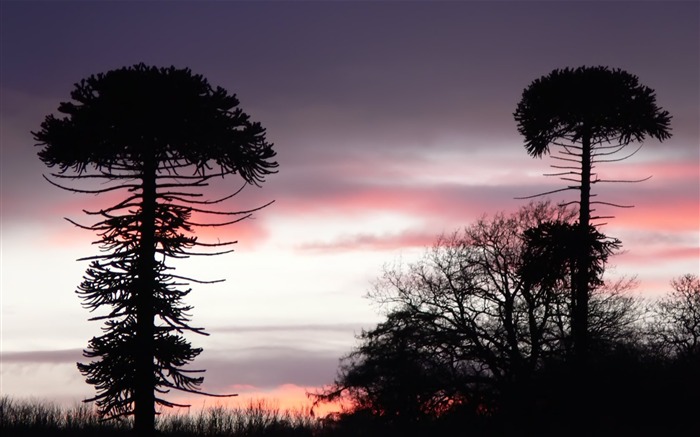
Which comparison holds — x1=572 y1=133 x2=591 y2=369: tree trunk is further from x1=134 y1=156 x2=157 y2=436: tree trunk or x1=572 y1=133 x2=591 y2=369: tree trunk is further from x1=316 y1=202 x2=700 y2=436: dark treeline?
x1=134 y1=156 x2=157 y2=436: tree trunk

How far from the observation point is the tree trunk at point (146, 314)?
23391 millimetres

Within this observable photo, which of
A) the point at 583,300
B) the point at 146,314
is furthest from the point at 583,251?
the point at 146,314

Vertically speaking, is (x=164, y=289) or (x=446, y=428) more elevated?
(x=164, y=289)

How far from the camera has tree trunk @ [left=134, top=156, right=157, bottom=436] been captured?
23391 millimetres

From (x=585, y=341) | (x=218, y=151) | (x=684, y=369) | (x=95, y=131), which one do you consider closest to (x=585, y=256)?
(x=585, y=341)

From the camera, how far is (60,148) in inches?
942

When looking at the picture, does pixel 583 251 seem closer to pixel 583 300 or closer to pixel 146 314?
pixel 583 300

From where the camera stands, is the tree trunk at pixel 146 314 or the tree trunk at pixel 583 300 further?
the tree trunk at pixel 583 300

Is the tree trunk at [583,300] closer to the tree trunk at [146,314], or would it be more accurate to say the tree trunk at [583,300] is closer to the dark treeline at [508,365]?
the dark treeline at [508,365]

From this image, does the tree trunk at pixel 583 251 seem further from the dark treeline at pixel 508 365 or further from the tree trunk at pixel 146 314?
the tree trunk at pixel 146 314

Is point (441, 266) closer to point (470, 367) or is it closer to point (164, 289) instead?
point (470, 367)

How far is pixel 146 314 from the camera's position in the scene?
2369 cm

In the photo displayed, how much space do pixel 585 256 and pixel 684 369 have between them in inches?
213

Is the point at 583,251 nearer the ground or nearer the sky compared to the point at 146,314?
nearer the sky
